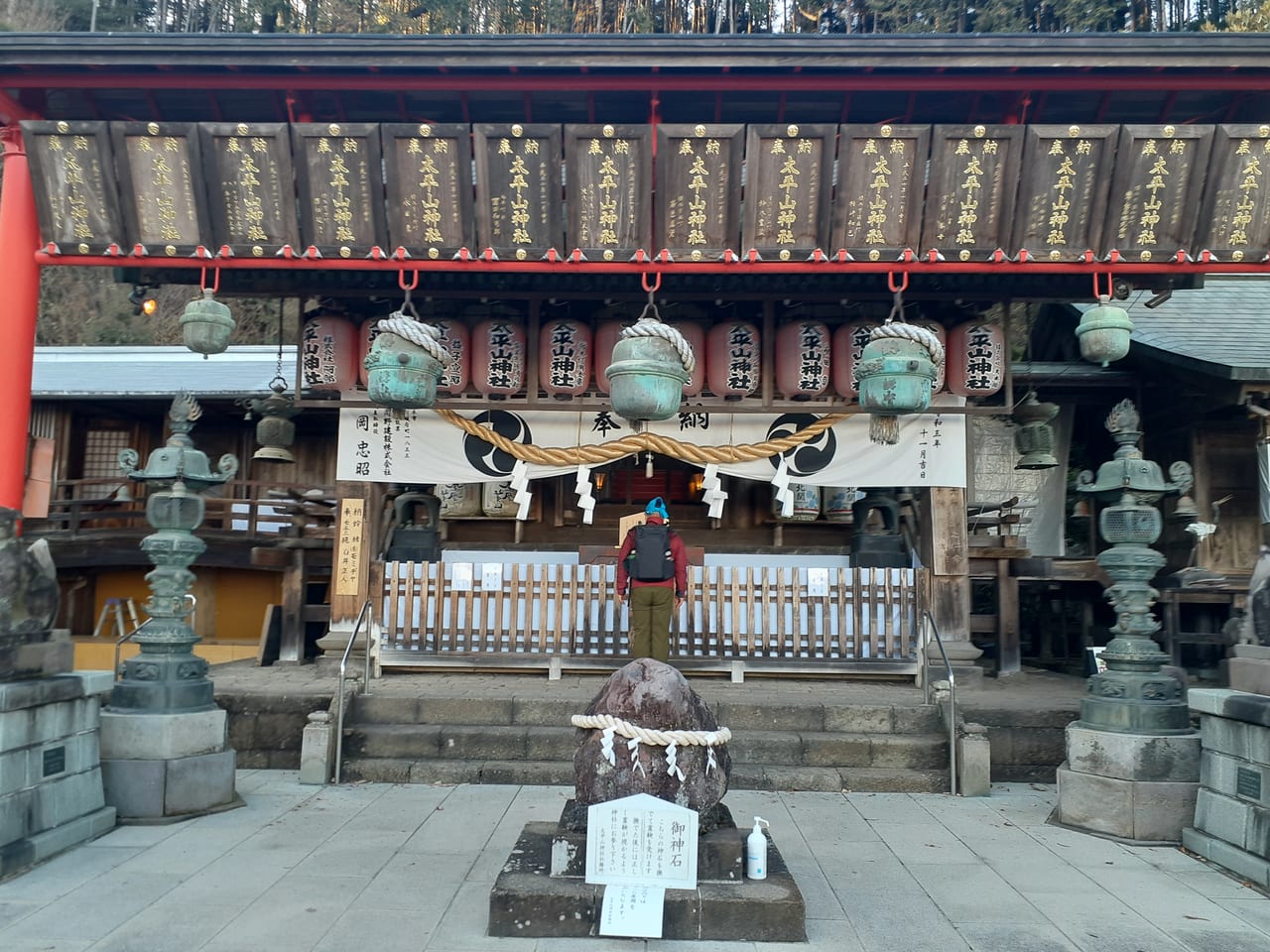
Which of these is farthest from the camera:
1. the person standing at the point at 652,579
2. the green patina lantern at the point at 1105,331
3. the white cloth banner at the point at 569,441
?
the white cloth banner at the point at 569,441

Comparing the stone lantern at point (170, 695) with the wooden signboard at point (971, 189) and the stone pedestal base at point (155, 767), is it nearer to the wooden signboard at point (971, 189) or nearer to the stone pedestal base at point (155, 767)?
the stone pedestal base at point (155, 767)

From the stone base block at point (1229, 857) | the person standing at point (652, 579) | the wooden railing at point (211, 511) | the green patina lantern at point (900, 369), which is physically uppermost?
the green patina lantern at point (900, 369)

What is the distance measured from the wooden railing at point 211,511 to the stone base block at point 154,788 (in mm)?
8057

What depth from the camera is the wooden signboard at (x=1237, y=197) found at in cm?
829

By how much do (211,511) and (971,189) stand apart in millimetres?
13932

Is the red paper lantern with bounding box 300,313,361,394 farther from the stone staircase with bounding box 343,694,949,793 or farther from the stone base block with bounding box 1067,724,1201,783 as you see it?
the stone base block with bounding box 1067,724,1201,783

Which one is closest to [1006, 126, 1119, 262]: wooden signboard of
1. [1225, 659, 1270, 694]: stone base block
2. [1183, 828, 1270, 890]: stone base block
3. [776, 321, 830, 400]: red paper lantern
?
[776, 321, 830, 400]: red paper lantern

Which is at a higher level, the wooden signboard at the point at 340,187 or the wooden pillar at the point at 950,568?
the wooden signboard at the point at 340,187

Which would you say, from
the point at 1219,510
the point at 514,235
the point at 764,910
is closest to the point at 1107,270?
the point at 1219,510

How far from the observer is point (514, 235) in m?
8.77

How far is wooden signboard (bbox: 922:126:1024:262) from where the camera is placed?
27.4ft

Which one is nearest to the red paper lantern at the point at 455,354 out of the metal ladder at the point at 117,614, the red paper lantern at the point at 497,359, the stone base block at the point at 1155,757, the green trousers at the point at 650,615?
the red paper lantern at the point at 497,359

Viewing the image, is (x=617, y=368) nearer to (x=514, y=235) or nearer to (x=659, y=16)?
(x=514, y=235)

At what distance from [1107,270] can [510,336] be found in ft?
21.9
